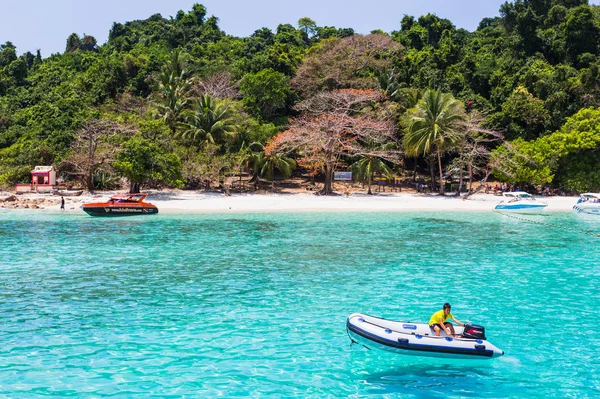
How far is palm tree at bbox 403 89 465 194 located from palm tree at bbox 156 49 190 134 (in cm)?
2069

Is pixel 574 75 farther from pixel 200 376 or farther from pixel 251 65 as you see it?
pixel 200 376

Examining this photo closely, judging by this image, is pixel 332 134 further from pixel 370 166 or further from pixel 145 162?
pixel 145 162

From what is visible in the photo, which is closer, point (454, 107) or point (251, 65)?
point (454, 107)

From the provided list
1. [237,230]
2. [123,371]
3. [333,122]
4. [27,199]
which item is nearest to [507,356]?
[123,371]

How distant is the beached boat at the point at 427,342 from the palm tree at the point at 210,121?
35.2m

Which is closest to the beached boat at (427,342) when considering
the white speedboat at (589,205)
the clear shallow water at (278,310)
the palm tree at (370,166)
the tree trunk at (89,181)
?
the clear shallow water at (278,310)

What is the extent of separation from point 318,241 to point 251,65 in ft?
121

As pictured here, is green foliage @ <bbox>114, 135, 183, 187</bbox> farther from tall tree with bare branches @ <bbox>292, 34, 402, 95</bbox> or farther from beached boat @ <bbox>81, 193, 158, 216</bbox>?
tall tree with bare branches @ <bbox>292, 34, 402, 95</bbox>

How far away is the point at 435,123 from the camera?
4316 cm

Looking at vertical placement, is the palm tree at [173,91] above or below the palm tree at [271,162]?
above

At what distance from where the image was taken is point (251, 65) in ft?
186

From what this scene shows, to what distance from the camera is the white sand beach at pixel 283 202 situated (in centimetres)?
3709

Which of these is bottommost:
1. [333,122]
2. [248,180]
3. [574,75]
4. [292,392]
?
[292,392]

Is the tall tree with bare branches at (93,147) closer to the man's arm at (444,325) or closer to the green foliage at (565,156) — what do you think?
the green foliage at (565,156)
